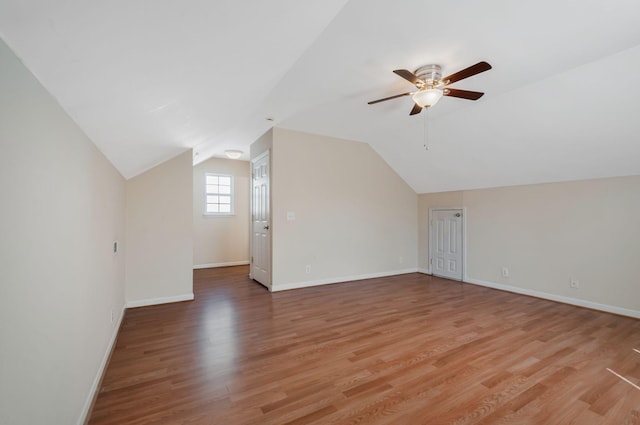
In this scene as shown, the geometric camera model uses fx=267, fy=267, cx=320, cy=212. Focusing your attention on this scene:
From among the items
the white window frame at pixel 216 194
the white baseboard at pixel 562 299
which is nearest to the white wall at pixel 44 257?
the white window frame at pixel 216 194

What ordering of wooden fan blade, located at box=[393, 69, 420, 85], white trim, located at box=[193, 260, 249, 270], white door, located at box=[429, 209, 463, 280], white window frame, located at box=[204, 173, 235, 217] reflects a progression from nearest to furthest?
wooden fan blade, located at box=[393, 69, 420, 85], white door, located at box=[429, 209, 463, 280], white trim, located at box=[193, 260, 249, 270], white window frame, located at box=[204, 173, 235, 217]

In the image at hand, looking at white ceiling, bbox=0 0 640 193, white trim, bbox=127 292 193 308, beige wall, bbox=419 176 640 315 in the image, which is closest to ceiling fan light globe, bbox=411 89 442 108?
white ceiling, bbox=0 0 640 193

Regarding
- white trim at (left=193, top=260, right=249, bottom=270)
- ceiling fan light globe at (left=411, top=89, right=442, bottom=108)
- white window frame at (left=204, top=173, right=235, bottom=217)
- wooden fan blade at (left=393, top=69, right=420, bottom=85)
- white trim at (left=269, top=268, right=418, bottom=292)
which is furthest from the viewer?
white window frame at (left=204, top=173, right=235, bottom=217)

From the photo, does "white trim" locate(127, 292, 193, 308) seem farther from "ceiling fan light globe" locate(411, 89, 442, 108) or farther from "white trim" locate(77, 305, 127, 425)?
"ceiling fan light globe" locate(411, 89, 442, 108)

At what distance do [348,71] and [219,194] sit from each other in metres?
4.99

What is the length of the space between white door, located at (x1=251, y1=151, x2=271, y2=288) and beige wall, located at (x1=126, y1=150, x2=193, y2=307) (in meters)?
1.17

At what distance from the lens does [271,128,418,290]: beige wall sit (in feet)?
14.4

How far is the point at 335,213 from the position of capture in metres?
4.87

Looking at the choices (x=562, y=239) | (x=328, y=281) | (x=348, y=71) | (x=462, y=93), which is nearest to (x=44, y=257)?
(x=348, y=71)

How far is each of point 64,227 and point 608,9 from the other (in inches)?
140

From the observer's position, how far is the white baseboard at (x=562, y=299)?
327 centimetres

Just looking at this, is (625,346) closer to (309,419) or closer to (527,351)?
(527,351)

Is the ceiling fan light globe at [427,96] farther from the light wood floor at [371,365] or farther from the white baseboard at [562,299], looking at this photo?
the white baseboard at [562,299]

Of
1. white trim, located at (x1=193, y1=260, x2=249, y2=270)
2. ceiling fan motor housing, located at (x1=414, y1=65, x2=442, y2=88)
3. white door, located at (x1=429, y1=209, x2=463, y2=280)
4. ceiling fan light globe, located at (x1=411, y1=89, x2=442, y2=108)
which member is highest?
ceiling fan motor housing, located at (x1=414, y1=65, x2=442, y2=88)
